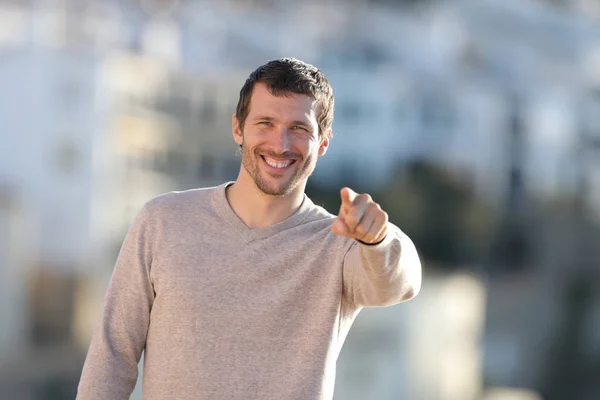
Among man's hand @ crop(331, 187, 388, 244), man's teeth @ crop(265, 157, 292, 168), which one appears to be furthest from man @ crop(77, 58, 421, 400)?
man's hand @ crop(331, 187, 388, 244)

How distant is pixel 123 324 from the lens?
2.10m

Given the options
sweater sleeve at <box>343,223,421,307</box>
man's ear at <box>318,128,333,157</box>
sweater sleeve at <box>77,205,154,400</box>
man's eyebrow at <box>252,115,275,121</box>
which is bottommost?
sweater sleeve at <box>77,205,154,400</box>

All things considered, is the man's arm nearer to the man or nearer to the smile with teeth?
the man

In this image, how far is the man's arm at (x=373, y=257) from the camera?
1784 millimetres

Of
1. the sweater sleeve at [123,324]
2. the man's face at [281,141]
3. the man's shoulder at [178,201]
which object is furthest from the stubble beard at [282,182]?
the sweater sleeve at [123,324]

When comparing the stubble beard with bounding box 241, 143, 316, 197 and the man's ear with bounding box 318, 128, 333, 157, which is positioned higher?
the man's ear with bounding box 318, 128, 333, 157

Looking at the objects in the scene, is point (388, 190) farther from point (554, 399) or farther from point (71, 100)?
point (71, 100)

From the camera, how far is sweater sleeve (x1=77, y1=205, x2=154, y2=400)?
6.85 ft

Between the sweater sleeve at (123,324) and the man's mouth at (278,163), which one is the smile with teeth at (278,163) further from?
the sweater sleeve at (123,324)

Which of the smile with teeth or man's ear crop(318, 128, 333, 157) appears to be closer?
the smile with teeth

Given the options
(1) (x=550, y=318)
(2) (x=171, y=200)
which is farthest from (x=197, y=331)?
(1) (x=550, y=318)

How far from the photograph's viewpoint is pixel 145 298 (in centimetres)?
210

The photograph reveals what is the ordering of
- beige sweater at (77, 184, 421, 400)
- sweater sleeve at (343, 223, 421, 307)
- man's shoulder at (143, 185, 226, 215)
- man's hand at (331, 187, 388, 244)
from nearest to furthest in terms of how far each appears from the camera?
man's hand at (331, 187, 388, 244) → sweater sleeve at (343, 223, 421, 307) → beige sweater at (77, 184, 421, 400) → man's shoulder at (143, 185, 226, 215)

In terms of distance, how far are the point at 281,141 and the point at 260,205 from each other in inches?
5.5
